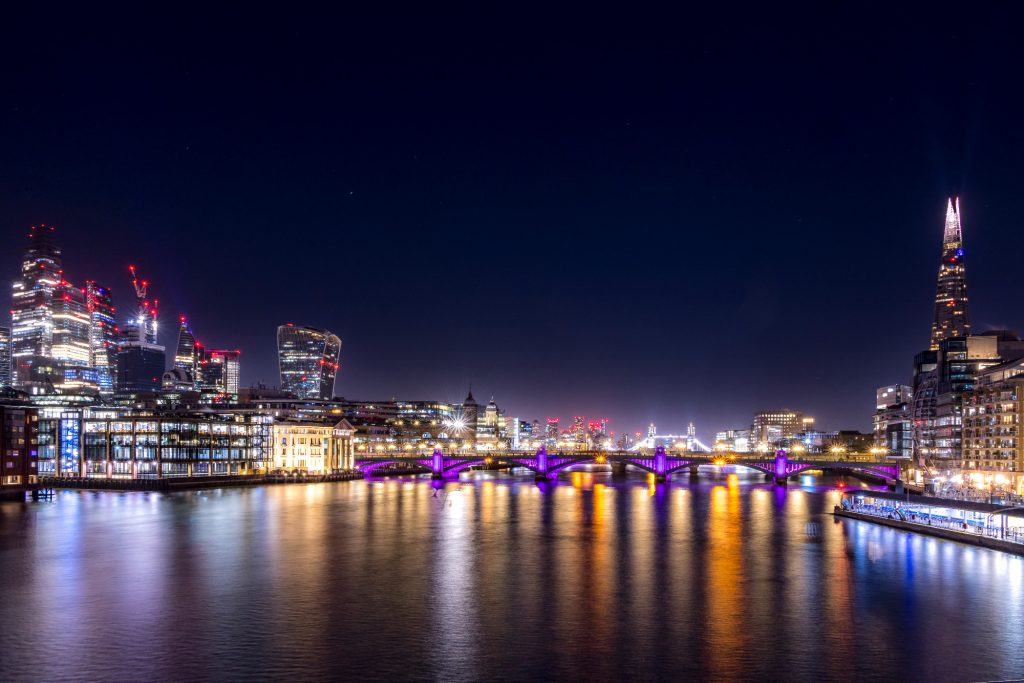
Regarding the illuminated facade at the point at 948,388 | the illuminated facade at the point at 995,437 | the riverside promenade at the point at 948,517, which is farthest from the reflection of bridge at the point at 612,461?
the riverside promenade at the point at 948,517

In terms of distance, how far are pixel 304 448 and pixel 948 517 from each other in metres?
110

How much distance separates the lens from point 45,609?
40375mm

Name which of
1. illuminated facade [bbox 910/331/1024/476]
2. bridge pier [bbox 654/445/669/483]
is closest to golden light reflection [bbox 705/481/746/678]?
bridge pier [bbox 654/445/669/483]

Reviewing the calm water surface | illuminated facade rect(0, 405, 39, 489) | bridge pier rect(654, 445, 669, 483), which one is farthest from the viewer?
bridge pier rect(654, 445, 669, 483)

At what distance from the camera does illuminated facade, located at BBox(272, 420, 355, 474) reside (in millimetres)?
145500

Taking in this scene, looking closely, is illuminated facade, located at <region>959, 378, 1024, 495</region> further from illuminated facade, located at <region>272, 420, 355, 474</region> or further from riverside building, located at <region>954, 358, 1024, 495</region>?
Result: illuminated facade, located at <region>272, 420, 355, 474</region>

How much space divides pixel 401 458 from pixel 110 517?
7082 centimetres

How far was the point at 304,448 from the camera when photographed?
481 feet

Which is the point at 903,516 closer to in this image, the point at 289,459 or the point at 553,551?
the point at 553,551

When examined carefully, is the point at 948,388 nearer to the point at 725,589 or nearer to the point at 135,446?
the point at 725,589

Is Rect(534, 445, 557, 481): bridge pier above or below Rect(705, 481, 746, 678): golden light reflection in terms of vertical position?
below

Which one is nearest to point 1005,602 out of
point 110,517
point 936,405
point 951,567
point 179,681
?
point 951,567

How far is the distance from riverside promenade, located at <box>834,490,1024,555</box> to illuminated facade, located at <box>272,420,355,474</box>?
9426 cm

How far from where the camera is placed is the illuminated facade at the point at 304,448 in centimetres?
14550
